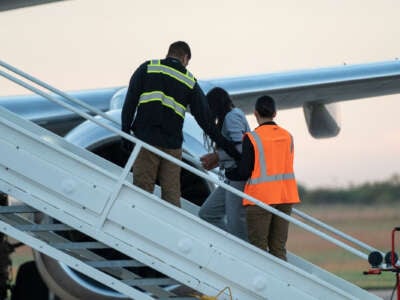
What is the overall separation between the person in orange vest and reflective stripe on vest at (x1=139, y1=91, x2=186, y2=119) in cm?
55

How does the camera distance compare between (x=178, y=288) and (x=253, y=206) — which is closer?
(x=253, y=206)

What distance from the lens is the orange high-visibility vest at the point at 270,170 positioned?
8961 mm

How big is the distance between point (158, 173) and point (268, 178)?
809 millimetres

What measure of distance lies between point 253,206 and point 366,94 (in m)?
7.47

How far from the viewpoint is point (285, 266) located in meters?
8.46

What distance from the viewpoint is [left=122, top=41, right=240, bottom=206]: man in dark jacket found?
28.2ft

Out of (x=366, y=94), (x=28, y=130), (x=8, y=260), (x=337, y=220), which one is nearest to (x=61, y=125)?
(x=8, y=260)

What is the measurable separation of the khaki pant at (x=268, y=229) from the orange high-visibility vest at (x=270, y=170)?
9 cm

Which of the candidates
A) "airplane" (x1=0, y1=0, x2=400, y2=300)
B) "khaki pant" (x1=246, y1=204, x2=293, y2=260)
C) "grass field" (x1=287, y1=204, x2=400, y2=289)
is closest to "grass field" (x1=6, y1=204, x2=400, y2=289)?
"grass field" (x1=287, y1=204, x2=400, y2=289)

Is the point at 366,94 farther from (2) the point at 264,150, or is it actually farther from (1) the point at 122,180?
(1) the point at 122,180

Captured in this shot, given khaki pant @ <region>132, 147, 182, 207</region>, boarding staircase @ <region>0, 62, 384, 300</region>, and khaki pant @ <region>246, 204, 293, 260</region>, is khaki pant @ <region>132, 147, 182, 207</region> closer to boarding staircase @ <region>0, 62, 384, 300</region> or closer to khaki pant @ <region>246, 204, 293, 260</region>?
boarding staircase @ <region>0, 62, 384, 300</region>

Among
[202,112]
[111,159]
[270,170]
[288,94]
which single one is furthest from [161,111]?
[288,94]

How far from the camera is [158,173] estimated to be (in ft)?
28.6

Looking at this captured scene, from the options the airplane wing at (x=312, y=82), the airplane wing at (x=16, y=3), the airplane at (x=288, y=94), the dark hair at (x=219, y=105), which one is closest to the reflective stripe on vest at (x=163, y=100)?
the dark hair at (x=219, y=105)
